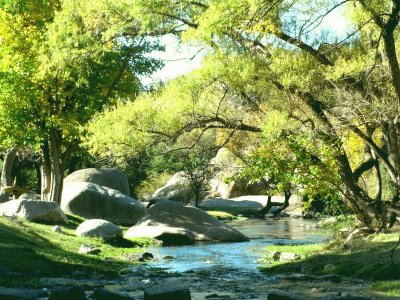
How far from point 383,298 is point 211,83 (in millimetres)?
9397

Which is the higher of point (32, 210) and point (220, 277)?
point (32, 210)

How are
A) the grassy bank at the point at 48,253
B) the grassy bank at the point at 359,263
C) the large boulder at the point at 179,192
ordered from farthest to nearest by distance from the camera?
the large boulder at the point at 179,192, the grassy bank at the point at 48,253, the grassy bank at the point at 359,263

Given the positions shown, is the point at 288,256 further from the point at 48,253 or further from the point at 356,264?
the point at 48,253

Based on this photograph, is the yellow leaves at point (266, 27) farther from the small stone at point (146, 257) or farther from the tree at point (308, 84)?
the small stone at point (146, 257)

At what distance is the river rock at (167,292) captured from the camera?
37.6ft

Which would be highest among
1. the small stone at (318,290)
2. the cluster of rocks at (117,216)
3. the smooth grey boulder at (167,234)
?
the cluster of rocks at (117,216)

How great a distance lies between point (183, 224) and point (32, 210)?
20.5ft

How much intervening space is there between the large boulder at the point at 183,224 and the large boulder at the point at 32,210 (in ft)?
10.4

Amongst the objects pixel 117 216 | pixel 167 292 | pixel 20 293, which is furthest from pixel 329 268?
pixel 117 216

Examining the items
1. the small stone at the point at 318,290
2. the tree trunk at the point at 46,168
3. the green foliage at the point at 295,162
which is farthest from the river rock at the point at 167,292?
the tree trunk at the point at 46,168

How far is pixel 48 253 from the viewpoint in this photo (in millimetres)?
17609

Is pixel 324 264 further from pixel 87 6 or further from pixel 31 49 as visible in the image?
pixel 31 49

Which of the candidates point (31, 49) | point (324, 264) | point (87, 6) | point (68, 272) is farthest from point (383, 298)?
point (31, 49)

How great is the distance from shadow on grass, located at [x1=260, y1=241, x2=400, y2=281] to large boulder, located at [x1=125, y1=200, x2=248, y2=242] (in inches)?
349
